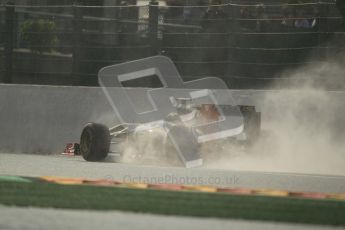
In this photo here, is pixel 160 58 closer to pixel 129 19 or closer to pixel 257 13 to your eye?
pixel 129 19

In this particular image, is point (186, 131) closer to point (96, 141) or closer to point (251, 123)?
point (251, 123)

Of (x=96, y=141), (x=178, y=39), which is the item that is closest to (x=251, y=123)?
(x=96, y=141)

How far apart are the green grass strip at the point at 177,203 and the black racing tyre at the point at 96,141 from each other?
451 centimetres

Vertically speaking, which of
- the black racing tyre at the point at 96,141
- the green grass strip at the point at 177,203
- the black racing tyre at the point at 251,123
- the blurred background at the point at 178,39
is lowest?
the black racing tyre at the point at 96,141

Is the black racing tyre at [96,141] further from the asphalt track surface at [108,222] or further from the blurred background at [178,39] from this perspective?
the asphalt track surface at [108,222]

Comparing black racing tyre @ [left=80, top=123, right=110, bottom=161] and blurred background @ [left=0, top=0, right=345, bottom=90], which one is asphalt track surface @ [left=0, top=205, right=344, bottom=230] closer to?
black racing tyre @ [left=80, top=123, right=110, bottom=161]

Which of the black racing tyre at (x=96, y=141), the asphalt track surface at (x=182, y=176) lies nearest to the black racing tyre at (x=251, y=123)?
the asphalt track surface at (x=182, y=176)

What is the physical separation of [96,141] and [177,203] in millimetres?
5953

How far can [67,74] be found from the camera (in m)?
17.0

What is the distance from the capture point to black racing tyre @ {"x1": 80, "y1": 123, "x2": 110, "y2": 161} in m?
13.9

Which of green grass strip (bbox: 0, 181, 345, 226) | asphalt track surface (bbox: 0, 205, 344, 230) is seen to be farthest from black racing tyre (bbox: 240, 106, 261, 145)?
asphalt track surface (bbox: 0, 205, 344, 230)

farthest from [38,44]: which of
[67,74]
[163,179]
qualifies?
[163,179]

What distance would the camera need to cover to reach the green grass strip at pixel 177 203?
24.0 feet

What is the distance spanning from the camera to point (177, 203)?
802cm
